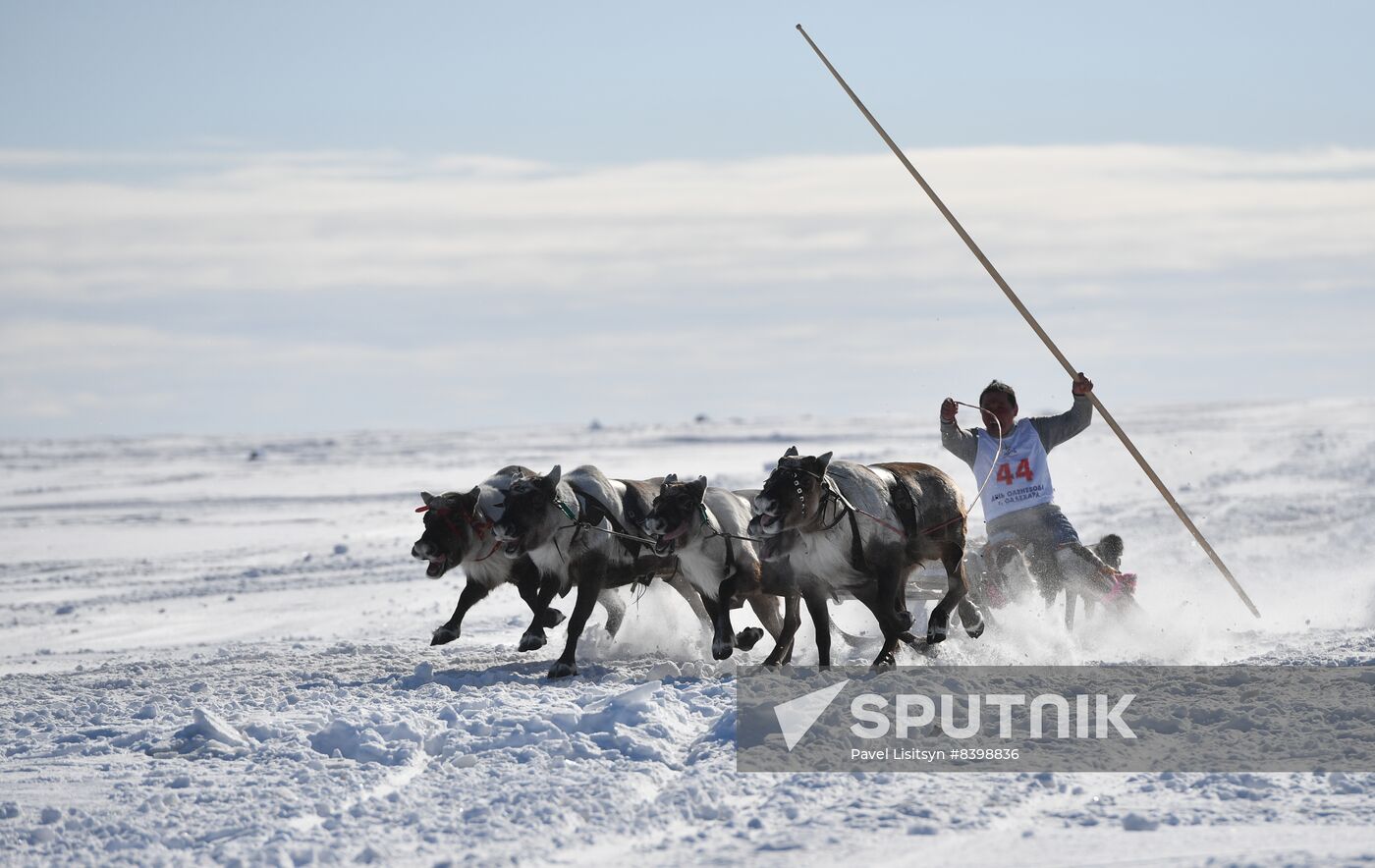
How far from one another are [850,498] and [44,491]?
120ft

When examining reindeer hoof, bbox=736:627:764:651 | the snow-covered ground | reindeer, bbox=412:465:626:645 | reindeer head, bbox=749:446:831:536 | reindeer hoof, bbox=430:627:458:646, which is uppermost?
reindeer head, bbox=749:446:831:536

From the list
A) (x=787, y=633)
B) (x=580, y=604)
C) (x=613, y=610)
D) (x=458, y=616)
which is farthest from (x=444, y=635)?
(x=787, y=633)

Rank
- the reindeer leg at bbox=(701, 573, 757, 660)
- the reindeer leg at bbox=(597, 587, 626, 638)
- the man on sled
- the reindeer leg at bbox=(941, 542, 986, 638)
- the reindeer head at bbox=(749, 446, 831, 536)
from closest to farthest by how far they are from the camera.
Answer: the reindeer head at bbox=(749, 446, 831, 536), the reindeer leg at bbox=(941, 542, 986, 638), the reindeer leg at bbox=(701, 573, 757, 660), the man on sled, the reindeer leg at bbox=(597, 587, 626, 638)

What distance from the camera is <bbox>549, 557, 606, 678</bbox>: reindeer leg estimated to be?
10.2 meters

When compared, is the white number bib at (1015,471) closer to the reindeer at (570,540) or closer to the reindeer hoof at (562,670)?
the reindeer at (570,540)

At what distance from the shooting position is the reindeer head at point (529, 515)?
10.2 meters

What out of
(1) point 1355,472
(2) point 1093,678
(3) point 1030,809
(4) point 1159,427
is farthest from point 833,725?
(4) point 1159,427

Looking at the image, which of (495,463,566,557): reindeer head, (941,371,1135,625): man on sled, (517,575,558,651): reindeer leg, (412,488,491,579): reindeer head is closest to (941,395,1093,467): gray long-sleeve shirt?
(941,371,1135,625): man on sled

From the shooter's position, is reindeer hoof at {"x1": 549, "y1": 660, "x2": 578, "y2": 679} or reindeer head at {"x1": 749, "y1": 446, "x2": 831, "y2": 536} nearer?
reindeer head at {"x1": 749, "y1": 446, "x2": 831, "y2": 536}

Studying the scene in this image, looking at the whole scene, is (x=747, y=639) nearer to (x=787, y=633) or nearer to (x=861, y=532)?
(x=787, y=633)

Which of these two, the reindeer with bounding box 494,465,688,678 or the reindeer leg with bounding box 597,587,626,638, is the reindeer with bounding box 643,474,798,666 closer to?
the reindeer with bounding box 494,465,688,678

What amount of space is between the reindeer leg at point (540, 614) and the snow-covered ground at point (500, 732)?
0.76 feet

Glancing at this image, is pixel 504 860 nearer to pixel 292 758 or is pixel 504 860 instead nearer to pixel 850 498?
pixel 292 758

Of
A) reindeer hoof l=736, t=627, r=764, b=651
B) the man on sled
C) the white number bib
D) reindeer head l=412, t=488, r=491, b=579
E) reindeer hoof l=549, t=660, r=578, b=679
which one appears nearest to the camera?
reindeer hoof l=549, t=660, r=578, b=679
